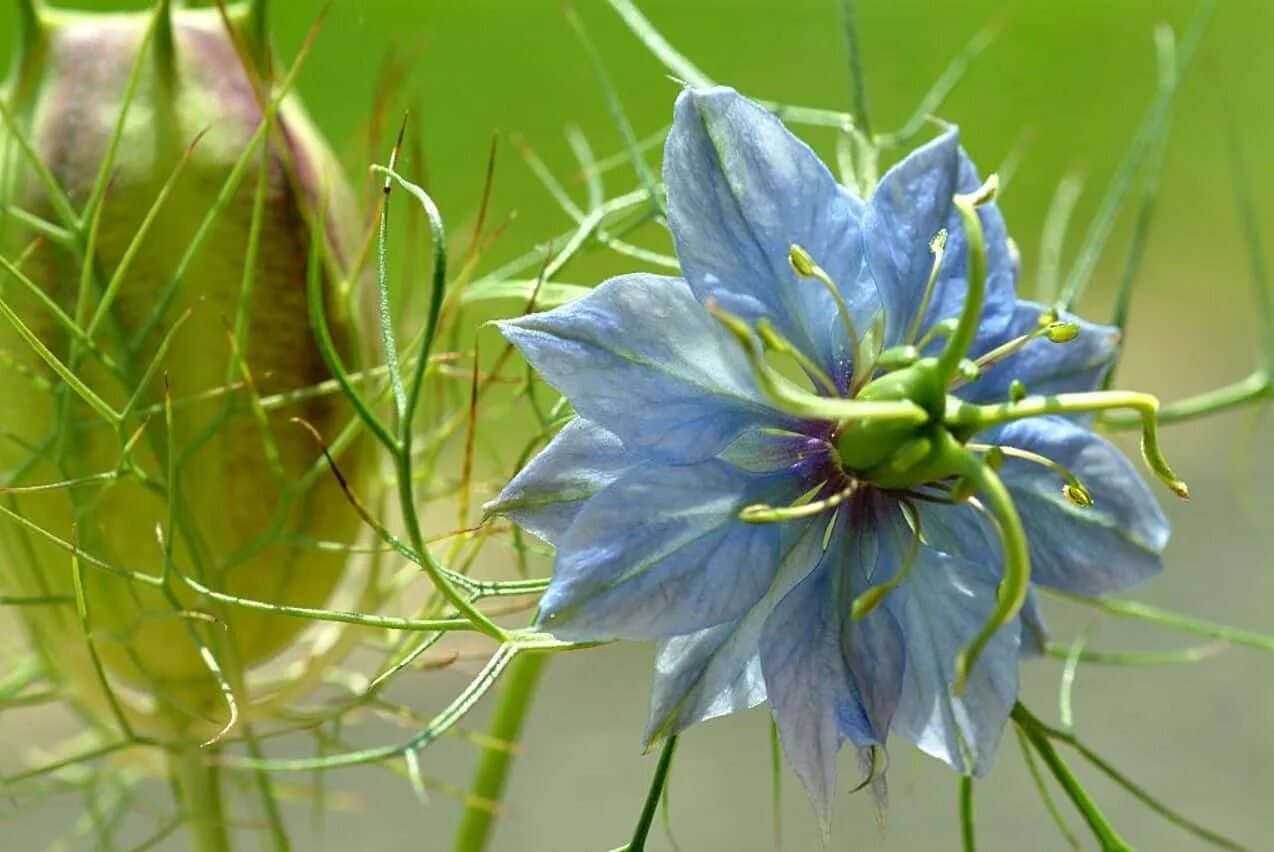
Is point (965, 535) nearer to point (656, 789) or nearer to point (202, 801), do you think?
point (656, 789)

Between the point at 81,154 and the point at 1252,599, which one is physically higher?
the point at 81,154

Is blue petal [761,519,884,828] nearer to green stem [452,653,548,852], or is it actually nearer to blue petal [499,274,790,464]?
blue petal [499,274,790,464]

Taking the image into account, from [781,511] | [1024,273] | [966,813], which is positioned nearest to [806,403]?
[781,511]

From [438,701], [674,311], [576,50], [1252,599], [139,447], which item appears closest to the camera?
[674,311]

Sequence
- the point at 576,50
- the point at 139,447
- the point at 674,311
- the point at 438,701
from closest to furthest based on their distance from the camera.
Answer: the point at 674,311 → the point at 139,447 → the point at 438,701 → the point at 576,50

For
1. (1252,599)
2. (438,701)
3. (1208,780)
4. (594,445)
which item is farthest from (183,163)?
(1252,599)

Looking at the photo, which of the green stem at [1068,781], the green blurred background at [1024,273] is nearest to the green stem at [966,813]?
the green stem at [1068,781]

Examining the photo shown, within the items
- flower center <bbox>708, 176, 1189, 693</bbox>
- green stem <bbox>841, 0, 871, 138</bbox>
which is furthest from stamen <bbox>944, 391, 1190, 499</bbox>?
green stem <bbox>841, 0, 871, 138</bbox>

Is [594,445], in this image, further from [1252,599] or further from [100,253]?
[1252,599]
